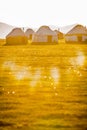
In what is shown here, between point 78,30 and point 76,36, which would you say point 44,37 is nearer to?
point 76,36

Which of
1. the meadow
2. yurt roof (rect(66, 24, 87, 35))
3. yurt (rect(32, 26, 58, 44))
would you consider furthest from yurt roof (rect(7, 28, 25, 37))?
the meadow

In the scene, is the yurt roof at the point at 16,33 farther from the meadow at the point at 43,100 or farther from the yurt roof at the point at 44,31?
the meadow at the point at 43,100

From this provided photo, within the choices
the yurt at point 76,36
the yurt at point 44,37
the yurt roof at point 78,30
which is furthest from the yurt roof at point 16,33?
the yurt roof at point 78,30

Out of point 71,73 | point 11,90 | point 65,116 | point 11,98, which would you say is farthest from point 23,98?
point 71,73

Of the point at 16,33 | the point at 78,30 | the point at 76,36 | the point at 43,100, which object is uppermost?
the point at 43,100

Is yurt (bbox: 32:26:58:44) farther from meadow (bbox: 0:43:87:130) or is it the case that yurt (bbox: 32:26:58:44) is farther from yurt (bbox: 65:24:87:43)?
meadow (bbox: 0:43:87:130)

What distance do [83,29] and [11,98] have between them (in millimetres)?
45394

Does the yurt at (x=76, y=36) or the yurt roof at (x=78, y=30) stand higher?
the yurt roof at (x=78, y=30)

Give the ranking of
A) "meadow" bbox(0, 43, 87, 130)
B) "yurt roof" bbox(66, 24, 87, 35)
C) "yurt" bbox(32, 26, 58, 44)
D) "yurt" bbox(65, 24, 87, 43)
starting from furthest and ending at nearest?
1. "yurt roof" bbox(66, 24, 87, 35)
2. "yurt" bbox(65, 24, 87, 43)
3. "yurt" bbox(32, 26, 58, 44)
4. "meadow" bbox(0, 43, 87, 130)

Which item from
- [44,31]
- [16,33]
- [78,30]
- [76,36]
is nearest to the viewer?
[16,33]

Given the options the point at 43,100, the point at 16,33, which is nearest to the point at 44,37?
the point at 16,33

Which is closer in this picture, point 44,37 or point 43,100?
point 43,100

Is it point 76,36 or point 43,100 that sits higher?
point 43,100

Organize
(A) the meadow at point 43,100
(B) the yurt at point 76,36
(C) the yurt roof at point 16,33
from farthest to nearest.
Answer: (B) the yurt at point 76,36, (C) the yurt roof at point 16,33, (A) the meadow at point 43,100
